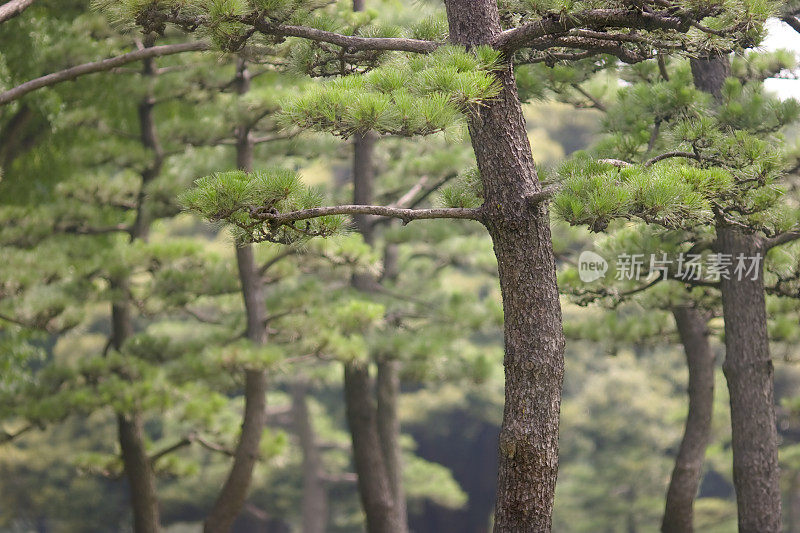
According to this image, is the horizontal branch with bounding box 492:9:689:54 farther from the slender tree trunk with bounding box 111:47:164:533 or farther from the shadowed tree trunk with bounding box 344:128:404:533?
the slender tree trunk with bounding box 111:47:164:533

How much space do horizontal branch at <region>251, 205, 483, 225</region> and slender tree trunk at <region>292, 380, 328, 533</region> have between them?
6792 mm

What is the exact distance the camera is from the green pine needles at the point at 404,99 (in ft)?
6.90

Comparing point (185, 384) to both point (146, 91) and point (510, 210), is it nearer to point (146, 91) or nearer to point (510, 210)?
point (146, 91)

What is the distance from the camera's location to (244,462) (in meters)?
4.18

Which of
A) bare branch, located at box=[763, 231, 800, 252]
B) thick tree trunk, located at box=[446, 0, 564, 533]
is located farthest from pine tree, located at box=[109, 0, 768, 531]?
bare branch, located at box=[763, 231, 800, 252]

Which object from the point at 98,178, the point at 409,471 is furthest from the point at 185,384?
the point at 409,471

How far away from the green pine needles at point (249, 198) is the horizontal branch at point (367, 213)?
0.05 ft

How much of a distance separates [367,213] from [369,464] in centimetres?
285

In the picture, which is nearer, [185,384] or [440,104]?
[440,104]

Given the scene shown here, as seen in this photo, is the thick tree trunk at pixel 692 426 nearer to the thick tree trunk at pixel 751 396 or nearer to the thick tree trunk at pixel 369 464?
the thick tree trunk at pixel 751 396

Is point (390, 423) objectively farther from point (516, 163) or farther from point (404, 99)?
point (404, 99)

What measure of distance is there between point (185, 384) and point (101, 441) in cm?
568

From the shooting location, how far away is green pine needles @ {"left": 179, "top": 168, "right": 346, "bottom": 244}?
2121 mm

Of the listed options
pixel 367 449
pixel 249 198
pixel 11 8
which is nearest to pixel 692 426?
pixel 367 449
